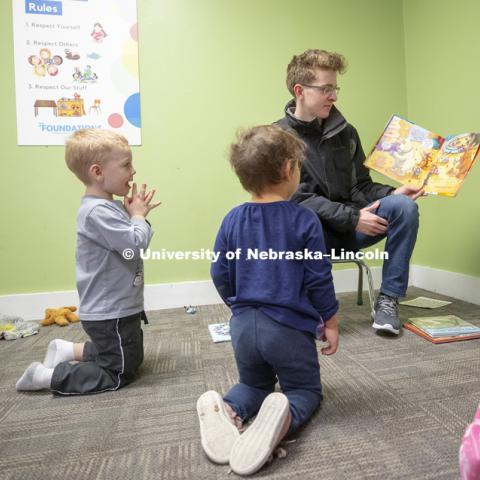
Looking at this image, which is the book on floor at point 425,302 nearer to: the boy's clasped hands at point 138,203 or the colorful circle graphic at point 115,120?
the boy's clasped hands at point 138,203

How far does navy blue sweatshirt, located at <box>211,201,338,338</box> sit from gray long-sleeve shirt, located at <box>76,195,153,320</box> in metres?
0.35

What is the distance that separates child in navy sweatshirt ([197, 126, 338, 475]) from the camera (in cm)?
75

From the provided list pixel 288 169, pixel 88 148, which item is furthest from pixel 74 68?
pixel 288 169

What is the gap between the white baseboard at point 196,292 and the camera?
176 centimetres

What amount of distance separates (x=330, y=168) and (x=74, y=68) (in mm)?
1360

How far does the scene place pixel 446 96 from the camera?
1810 mm

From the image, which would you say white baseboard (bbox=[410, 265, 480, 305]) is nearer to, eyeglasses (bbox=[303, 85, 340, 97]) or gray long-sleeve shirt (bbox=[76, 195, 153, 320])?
eyeglasses (bbox=[303, 85, 340, 97])

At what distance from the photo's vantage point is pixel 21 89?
174cm

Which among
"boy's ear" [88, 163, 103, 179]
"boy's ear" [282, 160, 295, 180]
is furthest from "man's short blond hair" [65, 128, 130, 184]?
"boy's ear" [282, 160, 295, 180]

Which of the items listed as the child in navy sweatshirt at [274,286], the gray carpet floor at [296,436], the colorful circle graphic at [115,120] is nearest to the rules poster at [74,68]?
the colorful circle graphic at [115,120]

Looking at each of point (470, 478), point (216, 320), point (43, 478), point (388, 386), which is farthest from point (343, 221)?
point (43, 478)

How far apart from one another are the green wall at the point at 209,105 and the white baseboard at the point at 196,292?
0.15 ft

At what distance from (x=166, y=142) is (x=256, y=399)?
1.45 metres

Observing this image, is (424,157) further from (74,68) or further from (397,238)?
(74,68)
